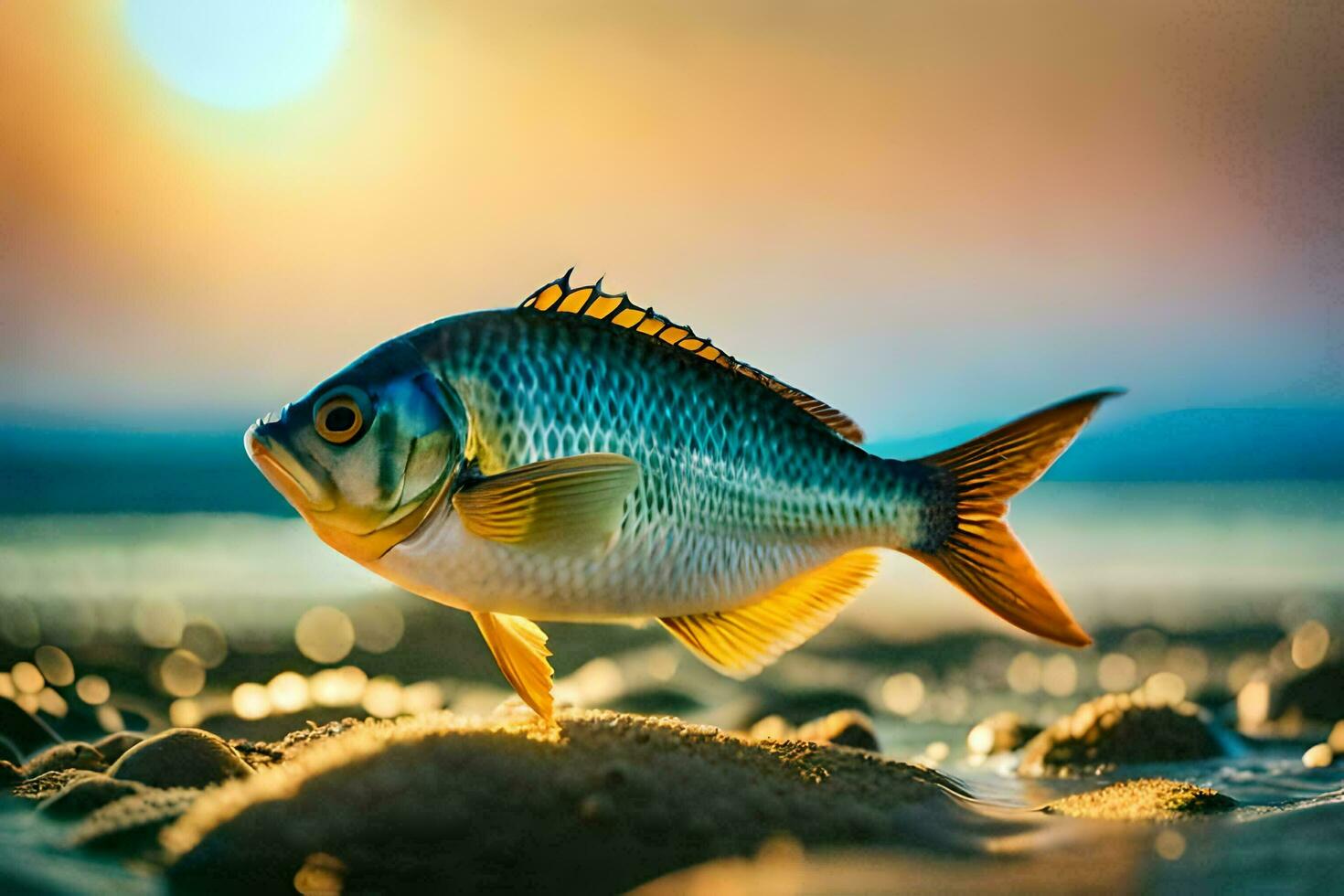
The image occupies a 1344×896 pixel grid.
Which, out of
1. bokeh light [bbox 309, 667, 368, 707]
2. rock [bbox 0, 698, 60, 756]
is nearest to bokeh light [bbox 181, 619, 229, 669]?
bokeh light [bbox 309, 667, 368, 707]

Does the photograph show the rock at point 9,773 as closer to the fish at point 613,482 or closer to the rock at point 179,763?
the rock at point 179,763

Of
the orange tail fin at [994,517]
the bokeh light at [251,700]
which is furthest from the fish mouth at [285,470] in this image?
the bokeh light at [251,700]

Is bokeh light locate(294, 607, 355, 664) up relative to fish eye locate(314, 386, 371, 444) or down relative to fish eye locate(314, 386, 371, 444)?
down

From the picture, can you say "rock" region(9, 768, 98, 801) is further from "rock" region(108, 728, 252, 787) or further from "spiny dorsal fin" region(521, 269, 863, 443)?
"spiny dorsal fin" region(521, 269, 863, 443)

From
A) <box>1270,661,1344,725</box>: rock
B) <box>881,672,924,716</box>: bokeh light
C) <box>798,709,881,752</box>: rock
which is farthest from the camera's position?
<box>881,672,924,716</box>: bokeh light

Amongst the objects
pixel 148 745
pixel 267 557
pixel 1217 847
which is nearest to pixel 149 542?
pixel 267 557

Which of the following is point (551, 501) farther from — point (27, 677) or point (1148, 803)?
point (27, 677)
